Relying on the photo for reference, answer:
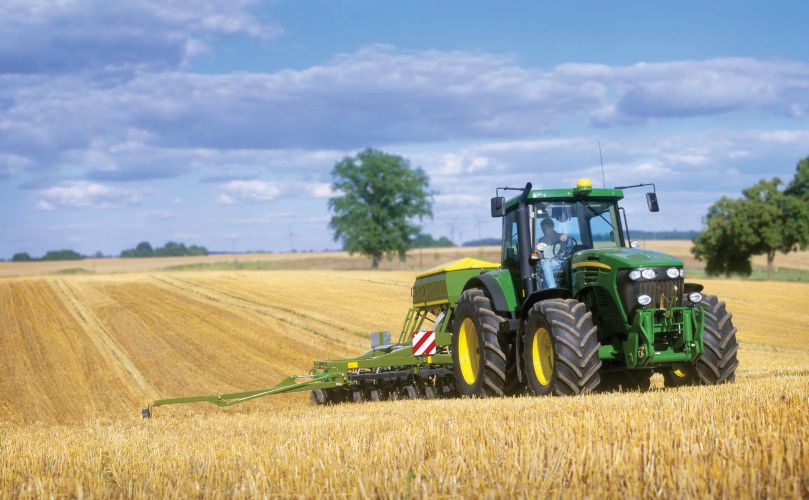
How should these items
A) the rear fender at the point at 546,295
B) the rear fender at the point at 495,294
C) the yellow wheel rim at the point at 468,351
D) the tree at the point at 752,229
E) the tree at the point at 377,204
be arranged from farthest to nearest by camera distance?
the tree at the point at 377,204 < the tree at the point at 752,229 < the yellow wheel rim at the point at 468,351 < the rear fender at the point at 495,294 < the rear fender at the point at 546,295

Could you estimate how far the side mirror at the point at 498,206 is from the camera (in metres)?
11.5

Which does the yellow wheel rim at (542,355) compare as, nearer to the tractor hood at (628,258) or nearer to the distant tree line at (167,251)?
the tractor hood at (628,258)

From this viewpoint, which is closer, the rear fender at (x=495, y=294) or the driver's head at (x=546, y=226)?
the driver's head at (x=546, y=226)

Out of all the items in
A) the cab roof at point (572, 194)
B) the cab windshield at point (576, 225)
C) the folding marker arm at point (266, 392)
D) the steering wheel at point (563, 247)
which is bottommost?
the folding marker arm at point (266, 392)

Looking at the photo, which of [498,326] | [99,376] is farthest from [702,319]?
[99,376]

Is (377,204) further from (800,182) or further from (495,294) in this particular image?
(495,294)

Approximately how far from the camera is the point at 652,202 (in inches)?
453

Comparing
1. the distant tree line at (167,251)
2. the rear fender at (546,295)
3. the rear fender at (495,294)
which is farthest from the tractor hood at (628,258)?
the distant tree line at (167,251)

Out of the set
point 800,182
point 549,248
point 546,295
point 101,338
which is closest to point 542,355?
point 546,295

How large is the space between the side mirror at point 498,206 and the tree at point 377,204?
61.5 metres

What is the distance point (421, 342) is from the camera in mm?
13930

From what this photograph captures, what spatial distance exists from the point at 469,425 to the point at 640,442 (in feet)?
6.21

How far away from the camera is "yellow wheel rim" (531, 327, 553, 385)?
11031mm

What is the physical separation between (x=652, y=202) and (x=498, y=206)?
186 cm
